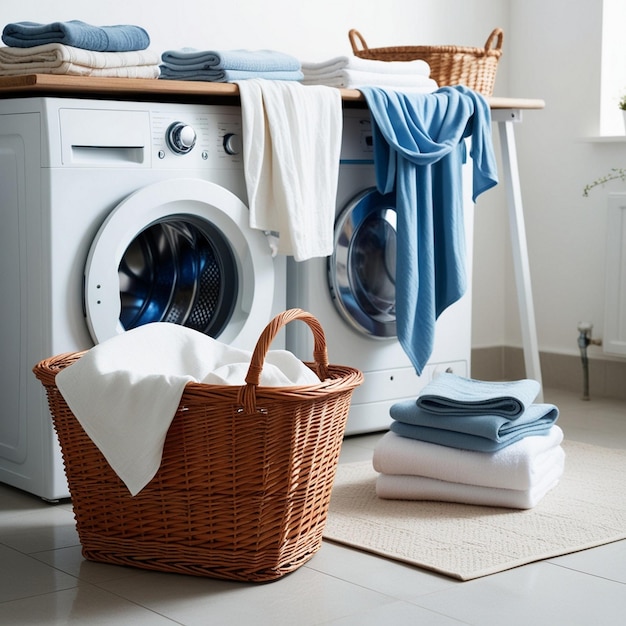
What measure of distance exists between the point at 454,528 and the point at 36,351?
0.86 metres

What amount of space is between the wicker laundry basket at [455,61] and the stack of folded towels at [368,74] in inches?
4.3

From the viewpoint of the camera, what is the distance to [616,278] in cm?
316

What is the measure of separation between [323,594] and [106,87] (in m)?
1.06

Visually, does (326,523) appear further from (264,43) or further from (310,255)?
(264,43)

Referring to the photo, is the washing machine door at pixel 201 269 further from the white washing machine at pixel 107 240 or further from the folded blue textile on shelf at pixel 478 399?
the folded blue textile on shelf at pixel 478 399

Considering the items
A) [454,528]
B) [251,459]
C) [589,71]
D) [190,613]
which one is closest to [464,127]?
[589,71]

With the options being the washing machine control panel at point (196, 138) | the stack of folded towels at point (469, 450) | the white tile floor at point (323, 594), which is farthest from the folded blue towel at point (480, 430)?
the washing machine control panel at point (196, 138)

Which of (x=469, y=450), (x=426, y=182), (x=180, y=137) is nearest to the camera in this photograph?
(x=469, y=450)

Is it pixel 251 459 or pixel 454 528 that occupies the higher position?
pixel 251 459

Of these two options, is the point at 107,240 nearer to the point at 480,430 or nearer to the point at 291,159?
the point at 291,159

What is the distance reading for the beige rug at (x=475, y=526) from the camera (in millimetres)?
1766

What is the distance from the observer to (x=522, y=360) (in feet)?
11.8

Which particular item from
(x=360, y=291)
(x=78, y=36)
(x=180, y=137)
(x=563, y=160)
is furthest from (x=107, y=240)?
(x=563, y=160)

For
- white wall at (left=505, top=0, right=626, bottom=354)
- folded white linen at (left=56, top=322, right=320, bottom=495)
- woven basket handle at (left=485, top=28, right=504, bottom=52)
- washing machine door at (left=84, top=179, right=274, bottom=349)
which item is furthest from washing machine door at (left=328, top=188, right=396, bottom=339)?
white wall at (left=505, top=0, right=626, bottom=354)
